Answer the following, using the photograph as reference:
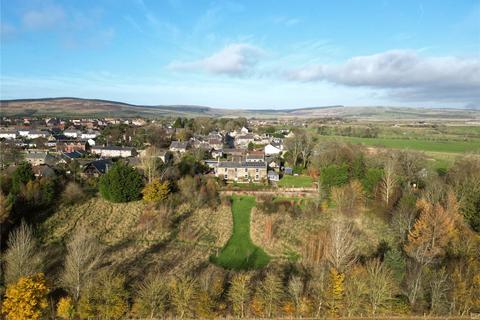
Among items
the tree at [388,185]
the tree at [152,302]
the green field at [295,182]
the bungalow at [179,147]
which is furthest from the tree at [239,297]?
the bungalow at [179,147]

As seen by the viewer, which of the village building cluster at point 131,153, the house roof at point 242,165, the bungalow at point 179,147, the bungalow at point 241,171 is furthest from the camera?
the bungalow at point 179,147

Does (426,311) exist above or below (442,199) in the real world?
below

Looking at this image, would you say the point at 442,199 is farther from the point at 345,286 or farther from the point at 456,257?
the point at 345,286

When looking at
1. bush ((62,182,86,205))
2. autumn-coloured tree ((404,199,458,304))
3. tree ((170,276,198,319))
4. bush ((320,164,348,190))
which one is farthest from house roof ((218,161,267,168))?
tree ((170,276,198,319))

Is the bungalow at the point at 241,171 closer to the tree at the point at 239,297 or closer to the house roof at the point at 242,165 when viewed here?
the house roof at the point at 242,165

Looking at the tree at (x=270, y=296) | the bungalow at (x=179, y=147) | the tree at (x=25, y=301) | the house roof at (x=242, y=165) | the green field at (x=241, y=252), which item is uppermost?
the bungalow at (x=179, y=147)

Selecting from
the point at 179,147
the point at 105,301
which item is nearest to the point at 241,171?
the point at 179,147

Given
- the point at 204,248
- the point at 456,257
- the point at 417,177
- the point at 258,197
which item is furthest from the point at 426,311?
the point at 417,177
